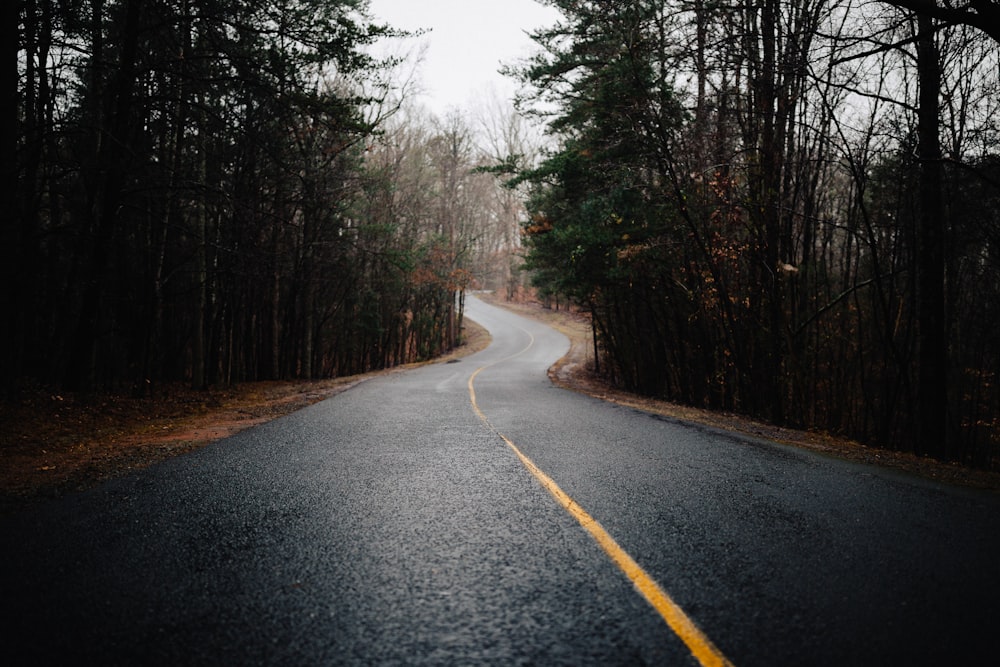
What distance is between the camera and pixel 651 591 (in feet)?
8.04

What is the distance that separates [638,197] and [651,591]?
10.4 meters

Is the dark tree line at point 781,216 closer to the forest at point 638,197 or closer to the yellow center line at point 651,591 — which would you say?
the forest at point 638,197

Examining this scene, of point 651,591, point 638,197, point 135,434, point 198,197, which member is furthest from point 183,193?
point 651,591

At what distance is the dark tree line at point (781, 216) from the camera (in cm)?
733

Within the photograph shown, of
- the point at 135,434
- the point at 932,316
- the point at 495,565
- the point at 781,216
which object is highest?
the point at 781,216

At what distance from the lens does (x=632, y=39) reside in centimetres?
846

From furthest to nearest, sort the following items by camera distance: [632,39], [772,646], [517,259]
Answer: [517,259], [632,39], [772,646]

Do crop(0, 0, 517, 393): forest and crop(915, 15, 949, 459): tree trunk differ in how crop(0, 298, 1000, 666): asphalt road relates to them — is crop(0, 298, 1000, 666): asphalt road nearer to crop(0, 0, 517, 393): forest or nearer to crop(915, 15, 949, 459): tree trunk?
crop(915, 15, 949, 459): tree trunk

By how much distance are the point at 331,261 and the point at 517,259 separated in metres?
34.5

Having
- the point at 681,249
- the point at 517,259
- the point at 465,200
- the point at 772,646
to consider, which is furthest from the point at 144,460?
the point at 517,259

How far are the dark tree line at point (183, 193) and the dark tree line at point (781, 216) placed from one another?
565 centimetres

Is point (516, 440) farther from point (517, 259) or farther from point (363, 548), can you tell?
point (517, 259)

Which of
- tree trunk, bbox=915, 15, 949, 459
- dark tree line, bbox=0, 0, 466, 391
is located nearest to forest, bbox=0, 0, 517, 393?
dark tree line, bbox=0, 0, 466, 391

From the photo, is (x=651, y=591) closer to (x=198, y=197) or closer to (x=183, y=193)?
(x=198, y=197)
